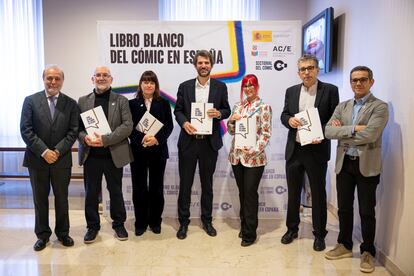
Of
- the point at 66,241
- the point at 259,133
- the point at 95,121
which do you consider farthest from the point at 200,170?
the point at 66,241

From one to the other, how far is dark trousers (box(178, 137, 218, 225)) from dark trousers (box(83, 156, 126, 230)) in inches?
22.2

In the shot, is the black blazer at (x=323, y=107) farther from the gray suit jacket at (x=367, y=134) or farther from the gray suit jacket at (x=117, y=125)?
the gray suit jacket at (x=117, y=125)

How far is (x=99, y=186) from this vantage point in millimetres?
3486

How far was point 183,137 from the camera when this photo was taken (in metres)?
Result: 3.59

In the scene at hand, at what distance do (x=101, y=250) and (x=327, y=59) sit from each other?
10.3 ft

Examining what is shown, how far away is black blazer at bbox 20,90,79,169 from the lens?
10.4 feet

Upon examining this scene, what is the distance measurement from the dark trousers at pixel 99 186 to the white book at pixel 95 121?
0.25m

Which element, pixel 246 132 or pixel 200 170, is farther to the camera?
pixel 200 170

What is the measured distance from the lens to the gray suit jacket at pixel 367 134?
9.12ft

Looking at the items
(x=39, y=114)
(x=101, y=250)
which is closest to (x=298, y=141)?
→ (x=101, y=250)

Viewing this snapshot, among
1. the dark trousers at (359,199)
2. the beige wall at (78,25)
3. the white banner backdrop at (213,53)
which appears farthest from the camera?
the beige wall at (78,25)

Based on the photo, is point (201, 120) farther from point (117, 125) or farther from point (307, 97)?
point (307, 97)

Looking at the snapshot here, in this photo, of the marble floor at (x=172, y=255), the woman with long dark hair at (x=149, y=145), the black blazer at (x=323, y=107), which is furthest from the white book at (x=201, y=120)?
the marble floor at (x=172, y=255)

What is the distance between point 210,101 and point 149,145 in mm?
681
